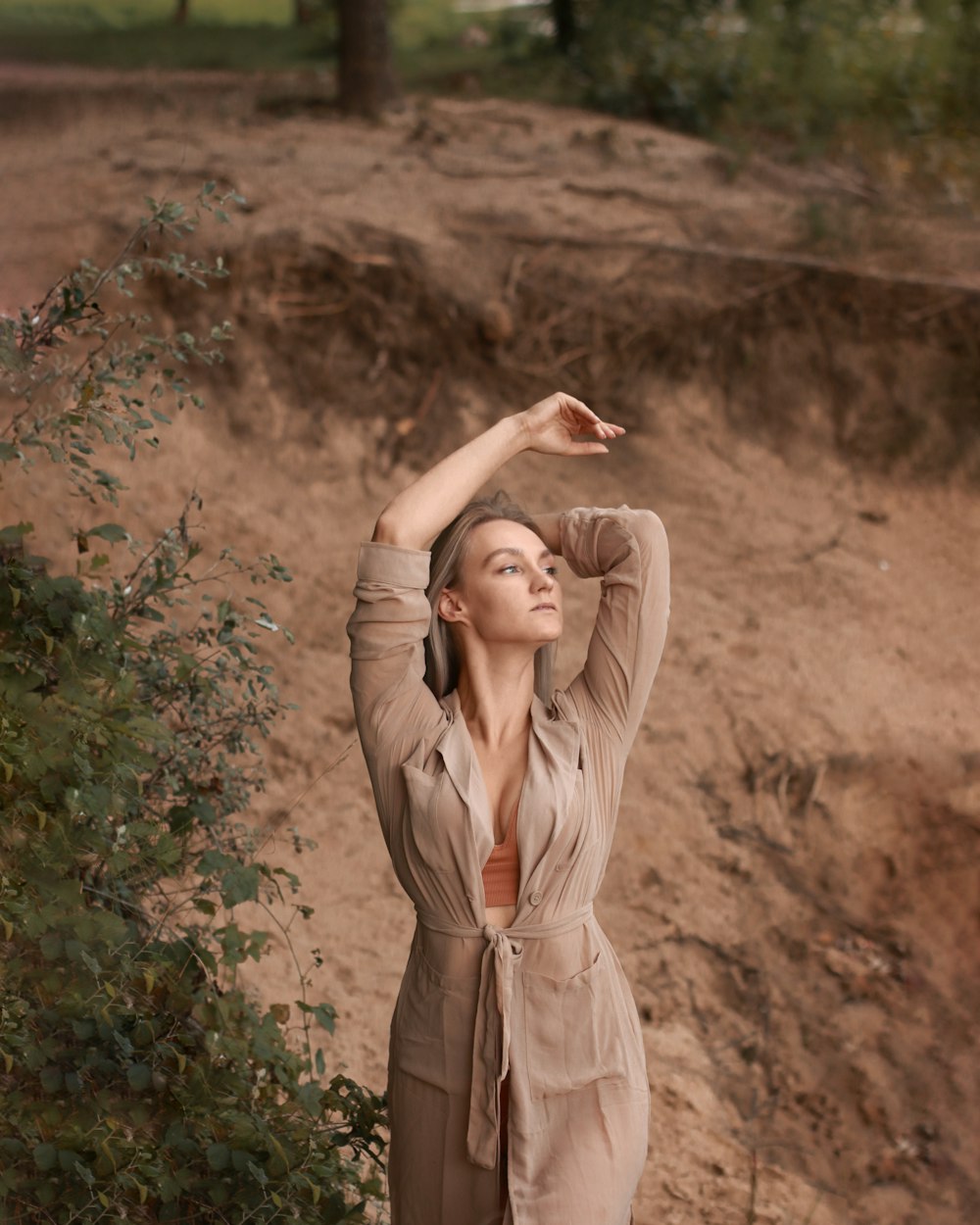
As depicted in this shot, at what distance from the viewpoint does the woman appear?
9.29 ft

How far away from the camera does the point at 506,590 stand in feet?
9.77

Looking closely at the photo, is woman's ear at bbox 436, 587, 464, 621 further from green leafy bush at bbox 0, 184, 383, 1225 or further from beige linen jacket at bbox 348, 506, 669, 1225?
green leafy bush at bbox 0, 184, 383, 1225

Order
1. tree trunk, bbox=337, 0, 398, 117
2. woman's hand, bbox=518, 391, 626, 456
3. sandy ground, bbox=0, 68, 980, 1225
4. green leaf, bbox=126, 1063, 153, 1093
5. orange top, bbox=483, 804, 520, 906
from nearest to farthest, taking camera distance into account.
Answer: orange top, bbox=483, 804, 520, 906 → woman's hand, bbox=518, 391, 626, 456 → green leaf, bbox=126, 1063, 153, 1093 → sandy ground, bbox=0, 68, 980, 1225 → tree trunk, bbox=337, 0, 398, 117

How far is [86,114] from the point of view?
921 centimetres

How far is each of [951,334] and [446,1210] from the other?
6062mm

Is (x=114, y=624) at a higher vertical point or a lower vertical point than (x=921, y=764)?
higher

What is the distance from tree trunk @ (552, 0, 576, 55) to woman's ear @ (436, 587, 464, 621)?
8596 mm

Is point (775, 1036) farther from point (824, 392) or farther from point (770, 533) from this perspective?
point (824, 392)

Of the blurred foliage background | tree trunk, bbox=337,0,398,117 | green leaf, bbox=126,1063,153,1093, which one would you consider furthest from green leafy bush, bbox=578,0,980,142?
green leaf, bbox=126,1063,153,1093

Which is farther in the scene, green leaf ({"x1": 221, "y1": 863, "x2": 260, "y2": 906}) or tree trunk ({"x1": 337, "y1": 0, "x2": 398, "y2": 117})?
tree trunk ({"x1": 337, "y1": 0, "x2": 398, "y2": 117})

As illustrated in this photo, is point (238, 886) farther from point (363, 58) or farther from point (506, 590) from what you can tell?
point (363, 58)

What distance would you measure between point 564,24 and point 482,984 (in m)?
9.36

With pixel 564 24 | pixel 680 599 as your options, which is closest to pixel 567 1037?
pixel 680 599

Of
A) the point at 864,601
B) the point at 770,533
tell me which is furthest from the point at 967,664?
the point at 770,533
